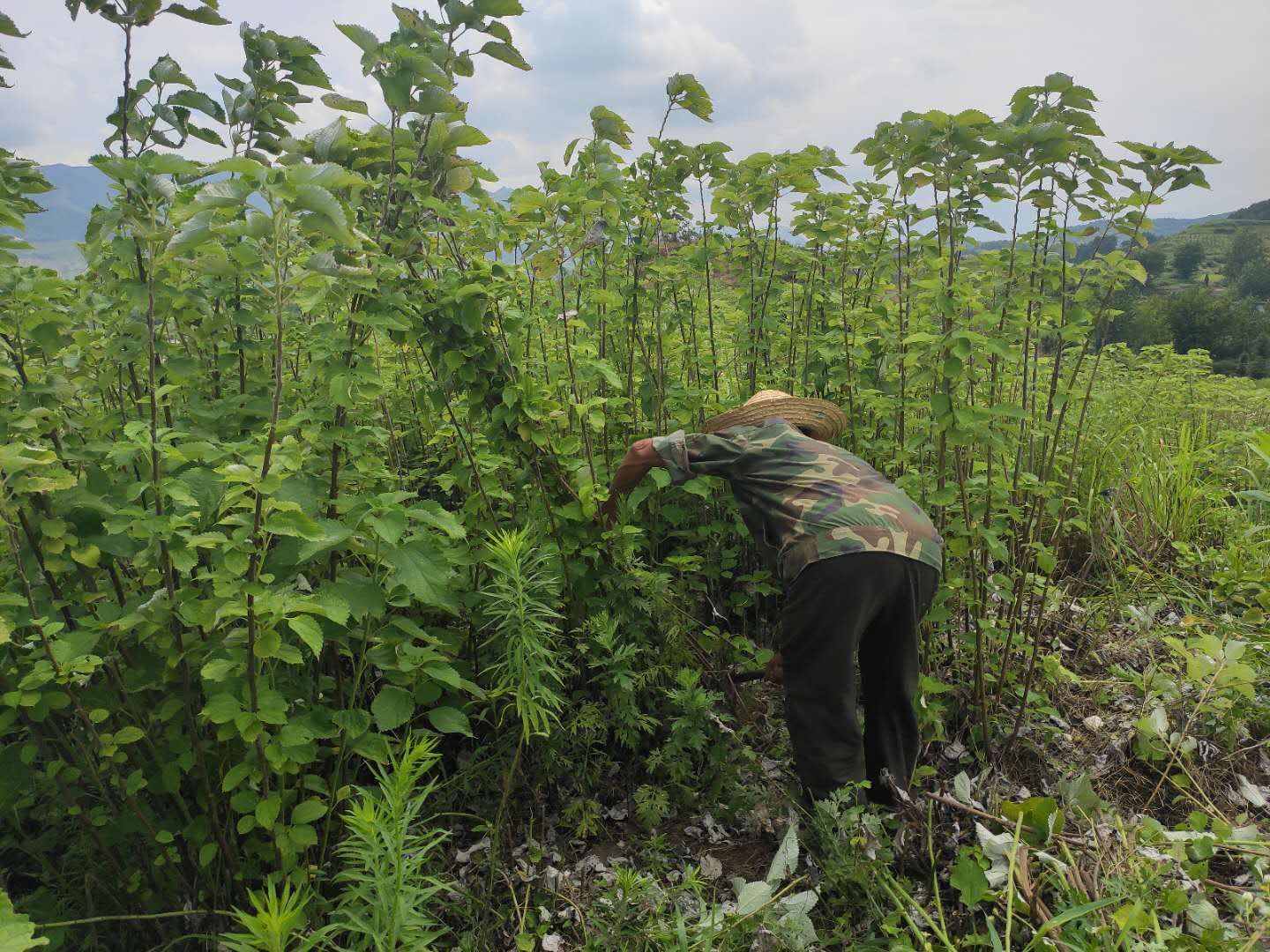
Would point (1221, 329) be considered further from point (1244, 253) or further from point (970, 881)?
point (970, 881)

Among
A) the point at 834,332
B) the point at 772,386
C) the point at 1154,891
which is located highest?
the point at 834,332

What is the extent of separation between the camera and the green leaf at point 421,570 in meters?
2.08

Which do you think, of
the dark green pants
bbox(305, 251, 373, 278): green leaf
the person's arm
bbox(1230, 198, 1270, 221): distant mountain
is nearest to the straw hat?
the person's arm

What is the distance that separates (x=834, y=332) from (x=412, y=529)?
2534mm

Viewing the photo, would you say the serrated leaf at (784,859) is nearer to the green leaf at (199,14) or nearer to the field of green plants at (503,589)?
the field of green plants at (503,589)

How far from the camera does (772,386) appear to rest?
4.18m

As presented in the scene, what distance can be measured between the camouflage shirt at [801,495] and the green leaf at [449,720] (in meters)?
1.27

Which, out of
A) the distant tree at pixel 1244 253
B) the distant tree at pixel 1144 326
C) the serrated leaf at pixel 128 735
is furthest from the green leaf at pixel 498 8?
the distant tree at pixel 1244 253

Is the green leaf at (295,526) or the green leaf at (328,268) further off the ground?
the green leaf at (328,268)

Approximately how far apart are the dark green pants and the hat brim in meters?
0.83

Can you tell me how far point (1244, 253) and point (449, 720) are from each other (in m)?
84.1

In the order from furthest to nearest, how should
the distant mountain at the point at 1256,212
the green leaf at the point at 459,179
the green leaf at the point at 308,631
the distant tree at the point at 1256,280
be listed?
the distant mountain at the point at 1256,212
the distant tree at the point at 1256,280
the green leaf at the point at 459,179
the green leaf at the point at 308,631

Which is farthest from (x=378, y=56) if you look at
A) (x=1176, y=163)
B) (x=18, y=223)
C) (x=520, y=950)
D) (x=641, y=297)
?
(x=1176, y=163)

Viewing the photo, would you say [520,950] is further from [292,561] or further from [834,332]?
[834,332]
